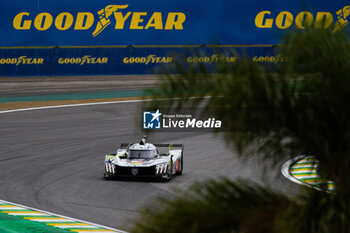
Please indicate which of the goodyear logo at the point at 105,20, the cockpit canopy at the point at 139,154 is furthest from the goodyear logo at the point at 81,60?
the cockpit canopy at the point at 139,154

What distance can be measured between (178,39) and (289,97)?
39004mm

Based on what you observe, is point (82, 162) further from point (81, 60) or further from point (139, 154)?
point (81, 60)

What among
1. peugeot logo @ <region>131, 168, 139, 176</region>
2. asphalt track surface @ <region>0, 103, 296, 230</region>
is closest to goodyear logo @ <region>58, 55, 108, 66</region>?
asphalt track surface @ <region>0, 103, 296, 230</region>

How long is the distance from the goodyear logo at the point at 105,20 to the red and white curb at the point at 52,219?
26.5 m

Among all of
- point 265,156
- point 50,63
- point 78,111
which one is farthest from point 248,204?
point 50,63

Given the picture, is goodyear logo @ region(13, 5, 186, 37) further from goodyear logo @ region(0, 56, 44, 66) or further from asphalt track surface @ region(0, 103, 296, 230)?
asphalt track surface @ region(0, 103, 296, 230)

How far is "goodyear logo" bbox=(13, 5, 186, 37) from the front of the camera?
131ft

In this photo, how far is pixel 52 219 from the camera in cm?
1352

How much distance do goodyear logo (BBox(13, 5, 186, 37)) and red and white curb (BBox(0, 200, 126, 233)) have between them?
2651cm

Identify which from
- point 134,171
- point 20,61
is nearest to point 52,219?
point 134,171

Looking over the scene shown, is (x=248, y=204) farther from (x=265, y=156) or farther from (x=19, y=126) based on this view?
(x=19, y=126)

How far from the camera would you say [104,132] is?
27.5 meters

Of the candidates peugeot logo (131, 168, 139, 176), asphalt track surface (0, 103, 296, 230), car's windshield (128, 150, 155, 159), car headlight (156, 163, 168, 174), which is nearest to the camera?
asphalt track surface (0, 103, 296, 230)

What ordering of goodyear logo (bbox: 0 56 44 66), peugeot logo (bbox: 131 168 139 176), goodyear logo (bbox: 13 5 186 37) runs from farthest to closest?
goodyear logo (bbox: 13 5 186 37) → goodyear logo (bbox: 0 56 44 66) → peugeot logo (bbox: 131 168 139 176)
